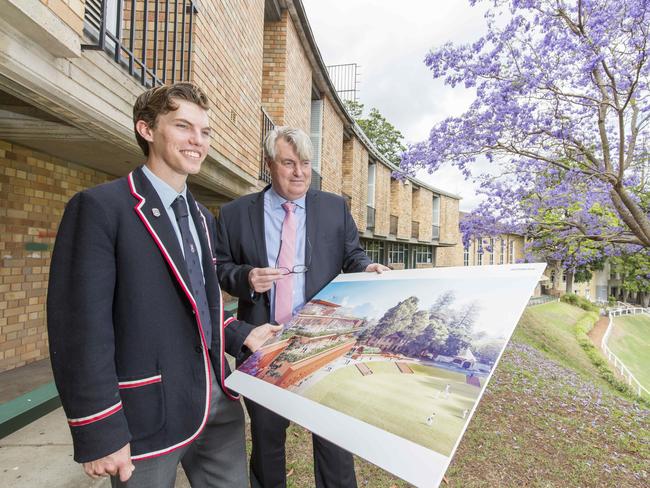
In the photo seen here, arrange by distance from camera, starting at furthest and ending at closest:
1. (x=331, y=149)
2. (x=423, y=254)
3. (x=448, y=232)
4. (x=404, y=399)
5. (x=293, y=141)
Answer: (x=448, y=232), (x=423, y=254), (x=331, y=149), (x=293, y=141), (x=404, y=399)

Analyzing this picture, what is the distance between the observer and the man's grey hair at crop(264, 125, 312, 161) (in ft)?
6.03

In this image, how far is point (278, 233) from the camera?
6.56 feet

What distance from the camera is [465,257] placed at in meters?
36.2

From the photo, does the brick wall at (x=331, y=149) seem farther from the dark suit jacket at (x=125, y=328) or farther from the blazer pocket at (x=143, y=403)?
the blazer pocket at (x=143, y=403)

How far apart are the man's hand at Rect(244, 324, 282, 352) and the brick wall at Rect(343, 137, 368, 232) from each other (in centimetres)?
1337

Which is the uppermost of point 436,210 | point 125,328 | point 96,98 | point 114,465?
point 436,210

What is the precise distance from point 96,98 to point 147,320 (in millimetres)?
2056

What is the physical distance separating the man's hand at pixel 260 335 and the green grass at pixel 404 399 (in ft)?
1.71

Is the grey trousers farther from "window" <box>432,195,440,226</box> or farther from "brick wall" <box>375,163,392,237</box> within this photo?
"window" <box>432,195,440,226</box>

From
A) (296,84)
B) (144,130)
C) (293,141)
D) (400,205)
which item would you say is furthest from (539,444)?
(400,205)

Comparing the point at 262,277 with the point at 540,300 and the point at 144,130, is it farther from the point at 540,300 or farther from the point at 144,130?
the point at 540,300

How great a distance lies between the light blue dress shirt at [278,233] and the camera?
6.30 feet

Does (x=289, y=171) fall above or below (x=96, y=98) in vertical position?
below

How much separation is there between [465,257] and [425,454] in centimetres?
3780
